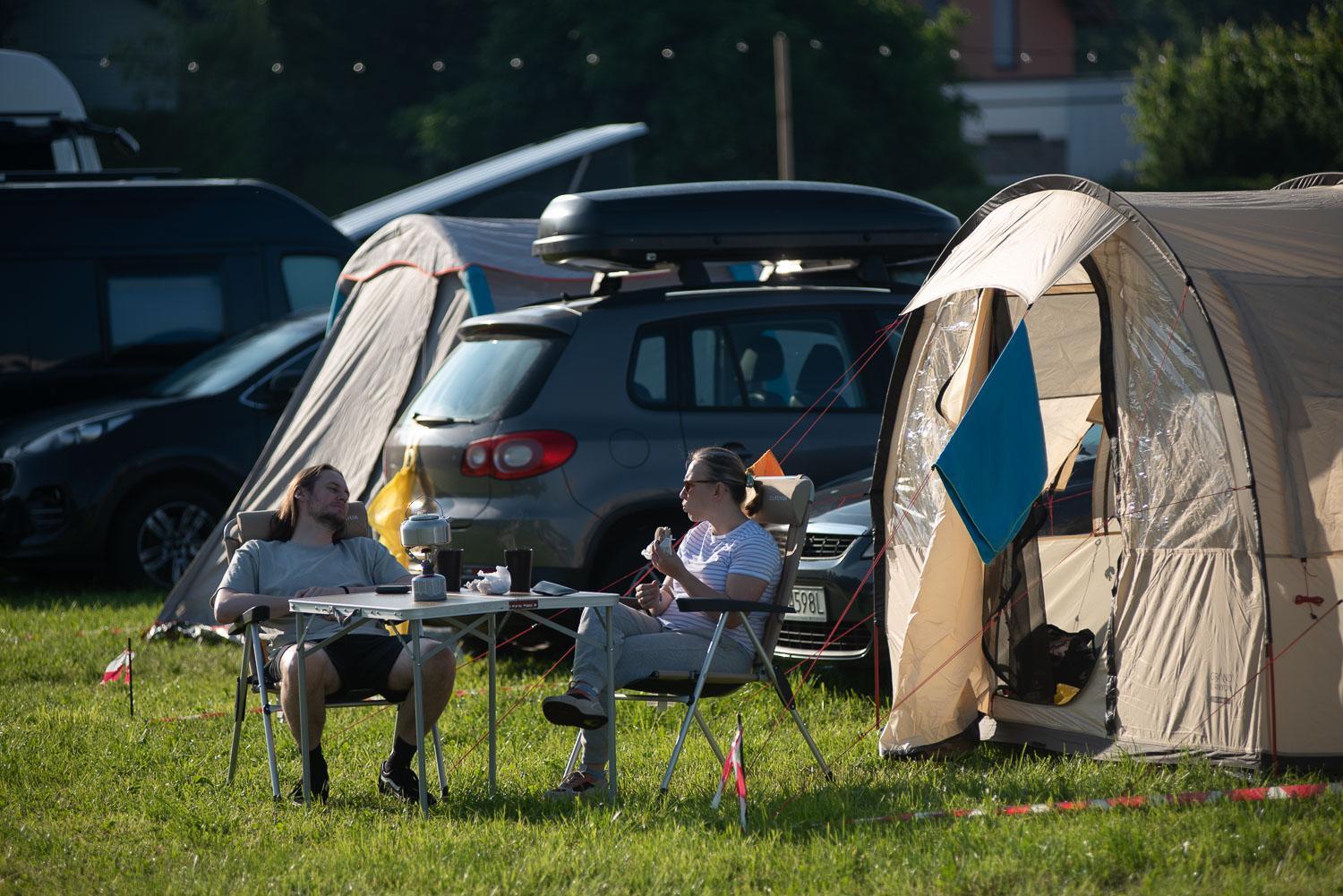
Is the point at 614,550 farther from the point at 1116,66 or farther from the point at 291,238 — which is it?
the point at 1116,66

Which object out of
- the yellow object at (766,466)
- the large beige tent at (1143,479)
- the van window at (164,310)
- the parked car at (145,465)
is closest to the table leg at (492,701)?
the yellow object at (766,466)

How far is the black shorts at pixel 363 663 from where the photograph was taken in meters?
5.48

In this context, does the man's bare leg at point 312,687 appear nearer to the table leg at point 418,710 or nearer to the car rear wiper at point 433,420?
the table leg at point 418,710

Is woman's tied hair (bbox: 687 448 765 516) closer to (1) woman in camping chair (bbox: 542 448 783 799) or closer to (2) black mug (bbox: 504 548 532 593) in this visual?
(1) woman in camping chair (bbox: 542 448 783 799)

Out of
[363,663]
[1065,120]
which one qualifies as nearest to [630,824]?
[363,663]

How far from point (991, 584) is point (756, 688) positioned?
4.39 feet

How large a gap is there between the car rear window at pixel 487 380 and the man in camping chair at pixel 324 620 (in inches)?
58.7

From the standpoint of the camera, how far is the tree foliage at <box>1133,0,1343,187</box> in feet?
94.7

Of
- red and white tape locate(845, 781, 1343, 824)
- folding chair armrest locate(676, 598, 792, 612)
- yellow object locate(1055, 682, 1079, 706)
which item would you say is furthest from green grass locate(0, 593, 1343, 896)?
folding chair armrest locate(676, 598, 792, 612)

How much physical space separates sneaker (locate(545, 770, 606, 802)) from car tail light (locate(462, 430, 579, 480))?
1.99 meters

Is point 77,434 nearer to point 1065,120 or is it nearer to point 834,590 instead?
point 834,590

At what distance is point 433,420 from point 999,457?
3188 mm

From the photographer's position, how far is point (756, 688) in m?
7.02

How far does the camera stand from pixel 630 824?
16.0ft
